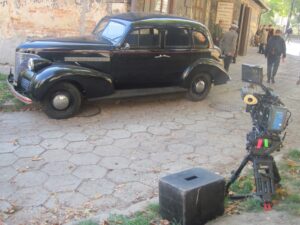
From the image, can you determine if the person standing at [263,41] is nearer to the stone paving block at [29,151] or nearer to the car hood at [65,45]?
the car hood at [65,45]

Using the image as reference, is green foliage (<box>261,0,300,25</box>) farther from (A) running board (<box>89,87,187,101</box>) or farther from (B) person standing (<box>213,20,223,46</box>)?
(A) running board (<box>89,87,187,101</box>)

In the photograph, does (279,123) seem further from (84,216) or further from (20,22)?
(20,22)

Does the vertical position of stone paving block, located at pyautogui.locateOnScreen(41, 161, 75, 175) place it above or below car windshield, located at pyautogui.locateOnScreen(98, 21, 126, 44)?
below

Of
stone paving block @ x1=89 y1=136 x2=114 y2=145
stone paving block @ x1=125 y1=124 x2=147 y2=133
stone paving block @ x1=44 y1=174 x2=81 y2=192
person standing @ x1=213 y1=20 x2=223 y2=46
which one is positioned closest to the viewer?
stone paving block @ x1=44 y1=174 x2=81 y2=192

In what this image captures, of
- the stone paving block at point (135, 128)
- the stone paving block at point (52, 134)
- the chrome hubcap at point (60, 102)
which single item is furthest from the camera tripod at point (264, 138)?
the chrome hubcap at point (60, 102)

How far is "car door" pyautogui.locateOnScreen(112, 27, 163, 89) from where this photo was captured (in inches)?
308

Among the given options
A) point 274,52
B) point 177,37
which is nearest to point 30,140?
point 177,37

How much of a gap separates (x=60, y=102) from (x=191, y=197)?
408cm

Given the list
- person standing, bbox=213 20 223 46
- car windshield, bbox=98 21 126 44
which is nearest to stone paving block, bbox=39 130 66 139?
car windshield, bbox=98 21 126 44

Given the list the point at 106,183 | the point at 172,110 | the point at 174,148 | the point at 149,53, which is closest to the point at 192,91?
the point at 172,110

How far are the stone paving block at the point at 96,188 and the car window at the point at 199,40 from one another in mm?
4799

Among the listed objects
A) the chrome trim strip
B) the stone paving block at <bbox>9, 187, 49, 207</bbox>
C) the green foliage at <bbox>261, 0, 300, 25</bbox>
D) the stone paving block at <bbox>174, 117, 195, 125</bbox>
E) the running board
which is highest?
the green foliage at <bbox>261, 0, 300, 25</bbox>

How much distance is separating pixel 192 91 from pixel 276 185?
4.77 m

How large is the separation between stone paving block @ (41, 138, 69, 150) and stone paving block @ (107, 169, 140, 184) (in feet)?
3.87
